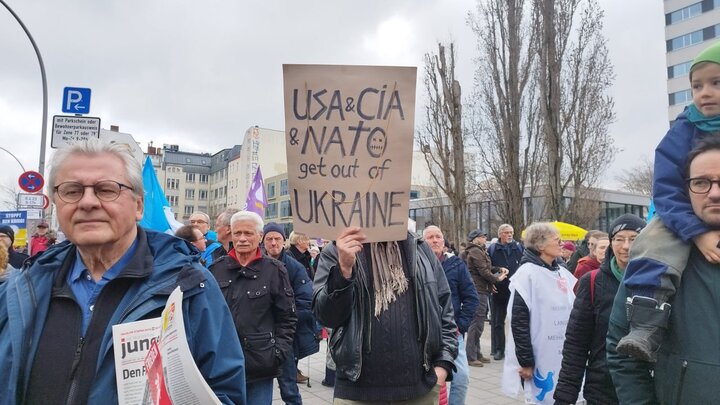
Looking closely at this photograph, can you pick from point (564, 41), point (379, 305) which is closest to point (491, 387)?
point (379, 305)

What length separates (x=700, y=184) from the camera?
1.99 m

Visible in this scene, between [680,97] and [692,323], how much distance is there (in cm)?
6405

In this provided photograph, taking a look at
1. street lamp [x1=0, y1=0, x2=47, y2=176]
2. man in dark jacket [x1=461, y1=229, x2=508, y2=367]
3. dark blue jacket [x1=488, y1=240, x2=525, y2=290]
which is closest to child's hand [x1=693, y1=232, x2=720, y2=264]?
man in dark jacket [x1=461, y1=229, x2=508, y2=367]

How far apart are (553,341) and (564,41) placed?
1789 cm

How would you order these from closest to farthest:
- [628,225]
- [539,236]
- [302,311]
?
[628,225] → [539,236] → [302,311]

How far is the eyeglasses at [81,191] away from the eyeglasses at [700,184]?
2248mm

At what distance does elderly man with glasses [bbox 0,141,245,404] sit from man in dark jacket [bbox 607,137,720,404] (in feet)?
5.27

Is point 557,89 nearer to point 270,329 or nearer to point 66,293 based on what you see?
point 270,329

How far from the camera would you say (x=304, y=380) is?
7.63 metres

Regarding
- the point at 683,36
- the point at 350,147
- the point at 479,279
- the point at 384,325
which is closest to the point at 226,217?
the point at 384,325

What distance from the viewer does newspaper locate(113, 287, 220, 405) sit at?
1.44m

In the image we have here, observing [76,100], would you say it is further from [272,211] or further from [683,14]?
[272,211]

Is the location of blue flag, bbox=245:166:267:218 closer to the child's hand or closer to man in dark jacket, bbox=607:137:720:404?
man in dark jacket, bbox=607:137:720:404

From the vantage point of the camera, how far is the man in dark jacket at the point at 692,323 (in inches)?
73.0
